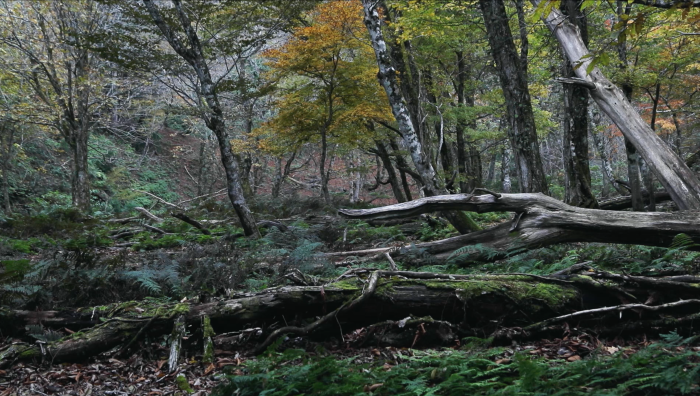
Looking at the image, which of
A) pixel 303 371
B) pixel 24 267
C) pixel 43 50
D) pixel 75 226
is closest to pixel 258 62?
pixel 43 50

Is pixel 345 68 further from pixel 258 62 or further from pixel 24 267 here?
Answer: pixel 258 62

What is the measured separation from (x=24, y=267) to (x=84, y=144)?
1138 cm

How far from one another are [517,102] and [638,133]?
2103 mm

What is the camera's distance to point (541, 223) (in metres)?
5.66

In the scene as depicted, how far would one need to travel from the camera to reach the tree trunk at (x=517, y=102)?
8.09m

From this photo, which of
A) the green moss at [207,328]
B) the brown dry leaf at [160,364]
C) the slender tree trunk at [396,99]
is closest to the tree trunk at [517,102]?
the slender tree trunk at [396,99]

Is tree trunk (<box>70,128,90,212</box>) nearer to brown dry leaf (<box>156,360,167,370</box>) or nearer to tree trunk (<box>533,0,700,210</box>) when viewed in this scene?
brown dry leaf (<box>156,360,167,370</box>)

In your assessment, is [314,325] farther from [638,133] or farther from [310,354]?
[638,133]

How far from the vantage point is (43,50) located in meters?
14.4

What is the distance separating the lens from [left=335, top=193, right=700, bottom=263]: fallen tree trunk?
17.0 feet

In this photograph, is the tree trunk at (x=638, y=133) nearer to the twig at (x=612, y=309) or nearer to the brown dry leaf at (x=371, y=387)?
the twig at (x=612, y=309)

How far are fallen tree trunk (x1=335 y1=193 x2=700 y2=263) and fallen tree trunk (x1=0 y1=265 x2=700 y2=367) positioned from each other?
5.91 feet

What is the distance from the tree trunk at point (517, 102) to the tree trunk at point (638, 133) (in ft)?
2.86

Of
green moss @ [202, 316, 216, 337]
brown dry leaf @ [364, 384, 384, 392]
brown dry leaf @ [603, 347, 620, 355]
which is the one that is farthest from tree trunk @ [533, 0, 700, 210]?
green moss @ [202, 316, 216, 337]
